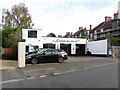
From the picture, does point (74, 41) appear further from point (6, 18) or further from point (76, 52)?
point (6, 18)

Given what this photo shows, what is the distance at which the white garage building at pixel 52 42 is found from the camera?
4581 centimetres

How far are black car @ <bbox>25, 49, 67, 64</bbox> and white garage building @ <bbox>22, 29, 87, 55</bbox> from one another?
1654cm

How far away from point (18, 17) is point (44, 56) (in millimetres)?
34954

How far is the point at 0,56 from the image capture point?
32.6 meters

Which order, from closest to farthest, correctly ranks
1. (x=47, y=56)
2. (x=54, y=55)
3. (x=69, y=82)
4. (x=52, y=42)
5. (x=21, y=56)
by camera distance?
(x=69, y=82)
(x=21, y=56)
(x=47, y=56)
(x=54, y=55)
(x=52, y=42)

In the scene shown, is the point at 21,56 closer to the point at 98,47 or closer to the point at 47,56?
the point at 47,56

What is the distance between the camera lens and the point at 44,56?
27.0 metres

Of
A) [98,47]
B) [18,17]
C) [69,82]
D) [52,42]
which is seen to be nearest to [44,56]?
[69,82]

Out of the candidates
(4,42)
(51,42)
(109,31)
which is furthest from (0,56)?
(109,31)

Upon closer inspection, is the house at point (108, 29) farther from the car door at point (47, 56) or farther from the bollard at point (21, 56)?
Answer: the bollard at point (21, 56)

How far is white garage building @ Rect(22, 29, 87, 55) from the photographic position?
150 ft

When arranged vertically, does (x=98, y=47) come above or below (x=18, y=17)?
below

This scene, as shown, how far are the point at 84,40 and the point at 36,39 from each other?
13574 millimetres

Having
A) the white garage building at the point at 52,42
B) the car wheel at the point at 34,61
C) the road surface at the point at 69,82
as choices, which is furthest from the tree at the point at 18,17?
the road surface at the point at 69,82
